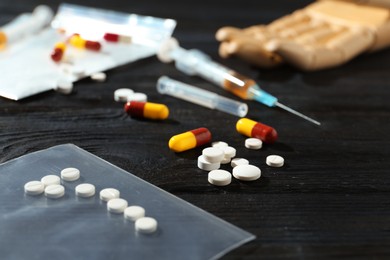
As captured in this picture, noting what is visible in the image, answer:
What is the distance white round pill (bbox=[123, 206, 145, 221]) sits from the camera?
0.69m

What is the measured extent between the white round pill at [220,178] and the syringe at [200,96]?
231 millimetres

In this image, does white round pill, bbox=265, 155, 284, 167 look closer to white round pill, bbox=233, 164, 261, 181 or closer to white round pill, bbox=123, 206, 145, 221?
white round pill, bbox=233, 164, 261, 181

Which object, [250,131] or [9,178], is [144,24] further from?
[9,178]

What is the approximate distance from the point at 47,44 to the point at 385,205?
2.59 feet

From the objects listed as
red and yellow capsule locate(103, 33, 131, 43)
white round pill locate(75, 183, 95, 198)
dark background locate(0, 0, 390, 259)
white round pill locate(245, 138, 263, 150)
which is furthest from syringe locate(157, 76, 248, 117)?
white round pill locate(75, 183, 95, 198)

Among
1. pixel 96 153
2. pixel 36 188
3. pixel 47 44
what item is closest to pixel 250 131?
pixel 96 153

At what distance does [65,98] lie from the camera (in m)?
1.05

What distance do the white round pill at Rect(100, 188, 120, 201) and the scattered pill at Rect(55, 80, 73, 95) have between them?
1.19ft

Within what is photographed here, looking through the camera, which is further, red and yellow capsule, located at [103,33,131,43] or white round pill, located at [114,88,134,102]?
red and yellow capsule, located at [103,33,131,43]

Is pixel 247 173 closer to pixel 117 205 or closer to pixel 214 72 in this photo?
pixel 117 205

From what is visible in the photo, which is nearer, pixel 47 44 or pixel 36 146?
pixel 36 146

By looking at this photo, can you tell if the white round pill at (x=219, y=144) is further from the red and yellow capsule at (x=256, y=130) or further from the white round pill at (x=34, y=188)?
the white round pill at (x=34, y=188)

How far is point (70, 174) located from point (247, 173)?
0.22 m

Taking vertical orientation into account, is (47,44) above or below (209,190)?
below
